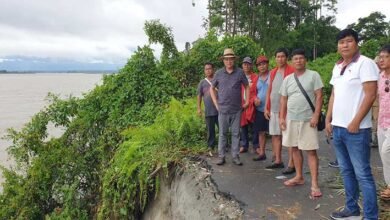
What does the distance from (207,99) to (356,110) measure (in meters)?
3.62

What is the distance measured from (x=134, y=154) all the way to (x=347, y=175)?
383 centimetres

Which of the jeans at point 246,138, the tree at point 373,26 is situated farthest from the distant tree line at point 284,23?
the jeans at point 246,138

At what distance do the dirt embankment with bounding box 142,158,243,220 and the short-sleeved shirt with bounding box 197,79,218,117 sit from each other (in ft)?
3.59

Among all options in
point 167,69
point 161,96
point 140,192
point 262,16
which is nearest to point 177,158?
point 140,192

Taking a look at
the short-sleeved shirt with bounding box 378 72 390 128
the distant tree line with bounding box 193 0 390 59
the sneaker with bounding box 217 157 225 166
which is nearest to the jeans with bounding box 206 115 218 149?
the sneaker with bounding box 217 157 225 166

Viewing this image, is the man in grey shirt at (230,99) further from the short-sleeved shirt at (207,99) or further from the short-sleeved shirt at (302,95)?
the short-sleeved shirt at (302,95)

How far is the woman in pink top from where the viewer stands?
4.48 m

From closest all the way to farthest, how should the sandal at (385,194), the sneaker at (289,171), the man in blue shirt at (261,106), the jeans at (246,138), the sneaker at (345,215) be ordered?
the sneaker at (345,215), the sandal at (385,194), the sneaker at (289,171), the man in blue shirt at (261,106), the jeans at (246,138)

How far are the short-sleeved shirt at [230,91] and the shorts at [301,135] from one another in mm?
→ 1372

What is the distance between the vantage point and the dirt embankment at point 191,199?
16.2 feet

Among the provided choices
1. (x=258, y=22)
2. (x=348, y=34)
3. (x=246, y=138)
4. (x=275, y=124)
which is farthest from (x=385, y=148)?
(x=258, y=22)

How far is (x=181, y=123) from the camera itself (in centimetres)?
763

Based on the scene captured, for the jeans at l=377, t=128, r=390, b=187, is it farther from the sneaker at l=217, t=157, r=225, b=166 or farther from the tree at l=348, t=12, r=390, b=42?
the tree at l=348, t=12, r=390, b=42

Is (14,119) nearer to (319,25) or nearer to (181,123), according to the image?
(181,123)
